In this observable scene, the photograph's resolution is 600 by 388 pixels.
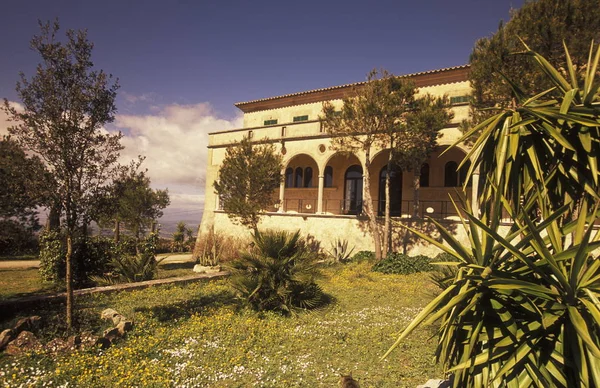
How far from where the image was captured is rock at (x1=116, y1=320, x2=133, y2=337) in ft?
22.3

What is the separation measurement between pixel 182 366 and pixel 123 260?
26.8 ft

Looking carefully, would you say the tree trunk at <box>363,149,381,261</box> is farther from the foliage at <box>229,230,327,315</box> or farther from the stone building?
the foliage at <box>229,230,327,315</box>

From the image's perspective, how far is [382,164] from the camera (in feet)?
71.3

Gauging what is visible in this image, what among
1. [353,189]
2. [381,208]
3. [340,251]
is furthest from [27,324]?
[353,189]

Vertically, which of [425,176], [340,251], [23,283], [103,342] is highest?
[425,176]

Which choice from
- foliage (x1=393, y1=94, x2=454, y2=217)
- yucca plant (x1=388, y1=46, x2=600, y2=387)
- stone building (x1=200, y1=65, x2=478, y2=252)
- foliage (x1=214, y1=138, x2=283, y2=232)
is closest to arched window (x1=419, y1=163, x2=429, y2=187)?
stone building (x1=200, y1=65, x2=478, y2=252)

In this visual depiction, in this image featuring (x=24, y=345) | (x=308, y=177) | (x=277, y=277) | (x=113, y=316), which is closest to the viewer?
(x=24, y=345)

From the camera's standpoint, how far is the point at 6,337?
597cm

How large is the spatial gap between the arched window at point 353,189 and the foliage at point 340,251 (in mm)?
3894

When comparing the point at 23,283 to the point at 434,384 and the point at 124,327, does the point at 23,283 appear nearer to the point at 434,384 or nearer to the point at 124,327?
the point at 124,327

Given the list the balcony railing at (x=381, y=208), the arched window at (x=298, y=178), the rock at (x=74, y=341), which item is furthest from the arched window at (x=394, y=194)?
the rock at (x=74, y=341)

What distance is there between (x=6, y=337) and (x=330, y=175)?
1955cm

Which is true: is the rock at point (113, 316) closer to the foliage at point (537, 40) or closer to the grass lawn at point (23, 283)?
the grass lawn at point (23, 283)

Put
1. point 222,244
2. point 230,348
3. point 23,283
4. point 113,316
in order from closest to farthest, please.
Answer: point 230,348 → point 113,316 → point 23,283 → point 222,244
